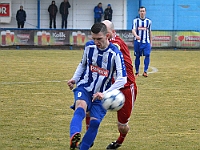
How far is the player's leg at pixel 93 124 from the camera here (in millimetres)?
6461

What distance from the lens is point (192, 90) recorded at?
13555 mm

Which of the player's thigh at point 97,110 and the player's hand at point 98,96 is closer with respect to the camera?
the player's hand at point 98,96

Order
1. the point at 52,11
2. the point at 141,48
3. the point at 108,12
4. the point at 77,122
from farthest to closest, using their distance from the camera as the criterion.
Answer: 1. the point at 108,12
2. the point at 52,11
3. the point at 141,48
4. the point at 77,122

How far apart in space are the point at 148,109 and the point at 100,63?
13.4 feet

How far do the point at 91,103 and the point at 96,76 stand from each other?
0.31 metres

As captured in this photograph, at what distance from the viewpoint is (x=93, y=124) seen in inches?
255

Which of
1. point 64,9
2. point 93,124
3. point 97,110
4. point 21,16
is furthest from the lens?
point 64,9

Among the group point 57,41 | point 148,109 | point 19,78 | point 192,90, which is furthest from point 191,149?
point 57,41

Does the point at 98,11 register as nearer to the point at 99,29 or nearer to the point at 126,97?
the point at 126,97

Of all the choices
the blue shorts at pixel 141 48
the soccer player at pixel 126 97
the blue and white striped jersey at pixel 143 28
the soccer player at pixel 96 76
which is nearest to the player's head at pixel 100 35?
the soccer player at pixel 96 76

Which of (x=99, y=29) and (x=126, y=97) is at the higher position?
(x=99, y=29)

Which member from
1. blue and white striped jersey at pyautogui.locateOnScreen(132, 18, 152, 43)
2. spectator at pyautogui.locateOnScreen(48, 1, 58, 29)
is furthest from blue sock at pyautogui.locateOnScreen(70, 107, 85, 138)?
spectator at pyautogui.locateOnScreen(48, 1, 58, 29)

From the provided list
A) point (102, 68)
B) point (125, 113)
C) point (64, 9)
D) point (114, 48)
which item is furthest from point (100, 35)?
point (64, 9)

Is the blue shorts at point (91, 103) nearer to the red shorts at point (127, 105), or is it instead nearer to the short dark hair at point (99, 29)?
the red shorts at point (127, 105)
